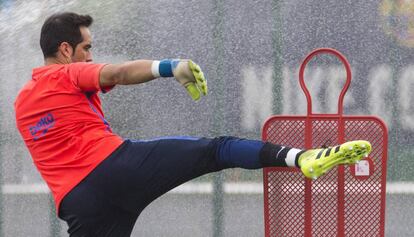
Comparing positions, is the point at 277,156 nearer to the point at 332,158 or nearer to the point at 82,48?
the point at 332,158

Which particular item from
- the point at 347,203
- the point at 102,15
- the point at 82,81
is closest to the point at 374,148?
the point at 347,203

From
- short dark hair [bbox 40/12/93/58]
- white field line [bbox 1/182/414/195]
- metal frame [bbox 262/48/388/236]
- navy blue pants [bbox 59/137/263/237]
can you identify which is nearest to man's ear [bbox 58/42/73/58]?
short dark hair [bbox 40/12/93/58]

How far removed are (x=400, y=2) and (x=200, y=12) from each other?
1.11 meters

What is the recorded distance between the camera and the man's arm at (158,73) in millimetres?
2764

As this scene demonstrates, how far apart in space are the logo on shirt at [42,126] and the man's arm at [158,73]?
27 cm

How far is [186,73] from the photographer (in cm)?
277

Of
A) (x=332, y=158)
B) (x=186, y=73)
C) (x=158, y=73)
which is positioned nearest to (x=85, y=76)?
(x=158, y=73)

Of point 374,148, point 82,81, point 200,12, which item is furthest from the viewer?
point 200,12

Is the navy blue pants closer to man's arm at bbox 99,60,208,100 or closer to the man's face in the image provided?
man's arm at bbox 99,60,208,100

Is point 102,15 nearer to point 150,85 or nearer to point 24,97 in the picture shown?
point 150,85

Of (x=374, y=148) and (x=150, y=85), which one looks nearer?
(x=374, y=148)

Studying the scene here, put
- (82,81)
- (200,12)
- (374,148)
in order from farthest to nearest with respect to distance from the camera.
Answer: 1. (200,12)
2. (374,148)
3. (82,81)

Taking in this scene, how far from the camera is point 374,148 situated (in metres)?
3.38

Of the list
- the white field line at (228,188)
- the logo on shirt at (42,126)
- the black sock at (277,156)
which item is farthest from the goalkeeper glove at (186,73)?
the white field line at (228,188)
